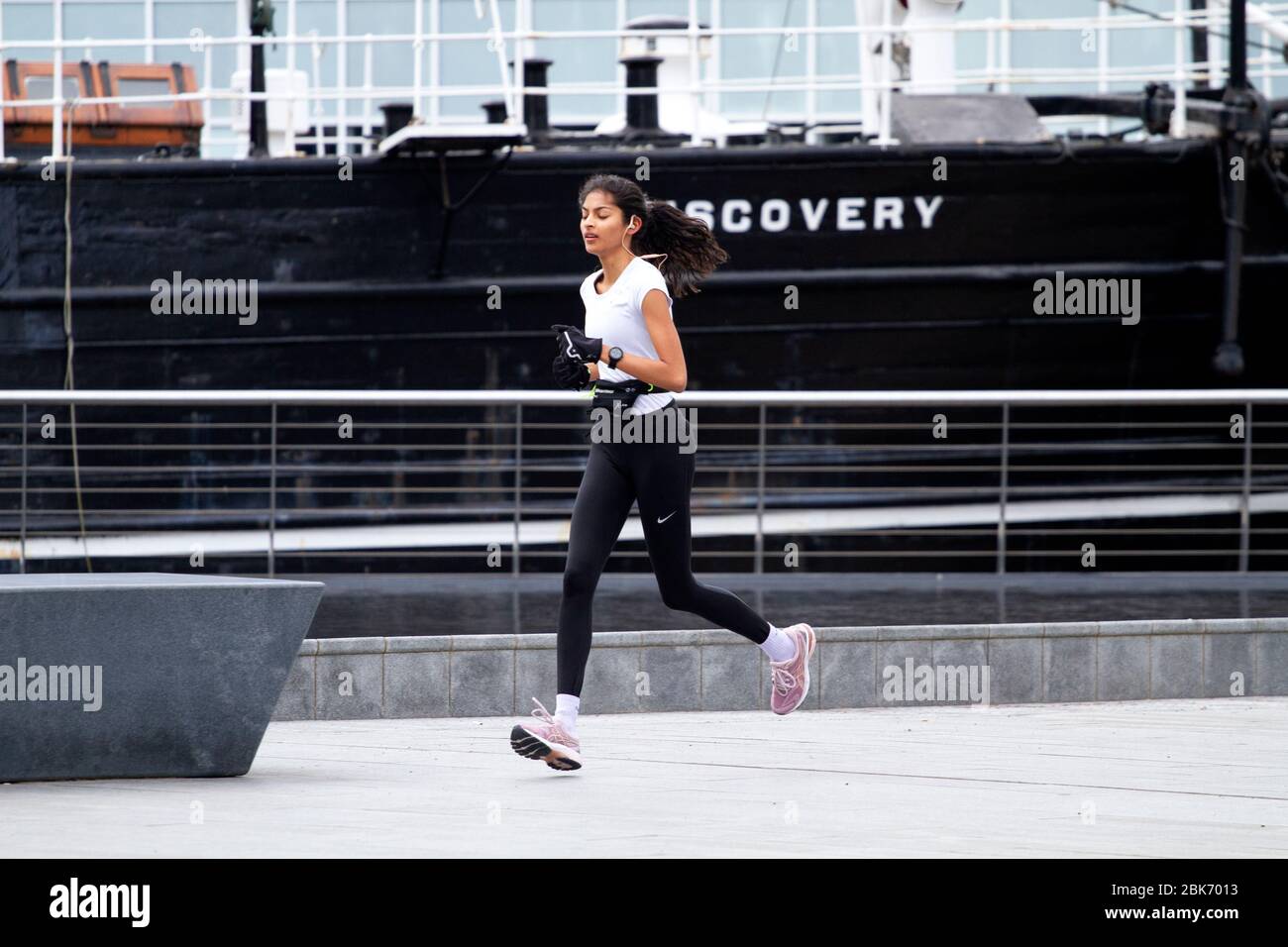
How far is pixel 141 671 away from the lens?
4438mm

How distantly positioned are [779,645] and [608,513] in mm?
738

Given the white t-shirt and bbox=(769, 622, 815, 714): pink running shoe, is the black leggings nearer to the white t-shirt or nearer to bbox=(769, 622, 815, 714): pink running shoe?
the white t-shirt

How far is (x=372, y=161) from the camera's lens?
1035 centimetres

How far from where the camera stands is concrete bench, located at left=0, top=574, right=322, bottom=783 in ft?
14.2

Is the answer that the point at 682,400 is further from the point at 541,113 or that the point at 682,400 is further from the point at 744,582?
the point at 541,113

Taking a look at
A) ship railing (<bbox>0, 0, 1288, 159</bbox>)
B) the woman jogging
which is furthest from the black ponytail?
ship railing (<bbox>0, 0, 1288, 159</bbox>)

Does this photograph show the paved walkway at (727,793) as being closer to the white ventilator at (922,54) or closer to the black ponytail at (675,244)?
the black ponytail at (675,244)

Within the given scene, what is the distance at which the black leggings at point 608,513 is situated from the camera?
4.74 metres

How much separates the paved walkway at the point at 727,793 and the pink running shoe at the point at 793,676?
0.12m

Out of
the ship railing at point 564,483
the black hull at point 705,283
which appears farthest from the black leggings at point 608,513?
the black hull at point 705,283

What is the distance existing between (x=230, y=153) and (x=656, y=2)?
11.0ft
